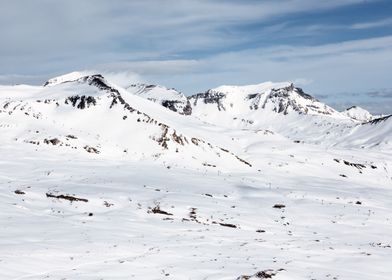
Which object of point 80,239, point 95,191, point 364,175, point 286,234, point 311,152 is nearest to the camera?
point 80,239

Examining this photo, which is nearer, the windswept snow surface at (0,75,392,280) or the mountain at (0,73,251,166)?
the windswept snow surface at (0,75,392,280)

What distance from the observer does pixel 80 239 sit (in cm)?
3028

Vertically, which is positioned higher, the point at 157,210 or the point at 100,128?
the point at 100,128

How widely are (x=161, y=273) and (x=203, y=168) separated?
53.8 meters

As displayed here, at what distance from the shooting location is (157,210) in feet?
136

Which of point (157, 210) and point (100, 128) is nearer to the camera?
point (157, 210)

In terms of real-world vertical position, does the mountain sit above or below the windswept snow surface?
above

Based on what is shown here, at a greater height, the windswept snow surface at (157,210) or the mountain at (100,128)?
the mountain at (100,128)

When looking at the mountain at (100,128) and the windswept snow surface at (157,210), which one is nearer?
the windswept snow surface at (157,210)

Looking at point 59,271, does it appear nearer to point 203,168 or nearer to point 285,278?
point 285,278

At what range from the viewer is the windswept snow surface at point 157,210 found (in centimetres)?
2561

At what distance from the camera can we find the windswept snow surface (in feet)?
84.0

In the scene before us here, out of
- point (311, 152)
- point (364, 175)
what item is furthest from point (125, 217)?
point (311, 152)

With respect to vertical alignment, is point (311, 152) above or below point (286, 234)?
above
